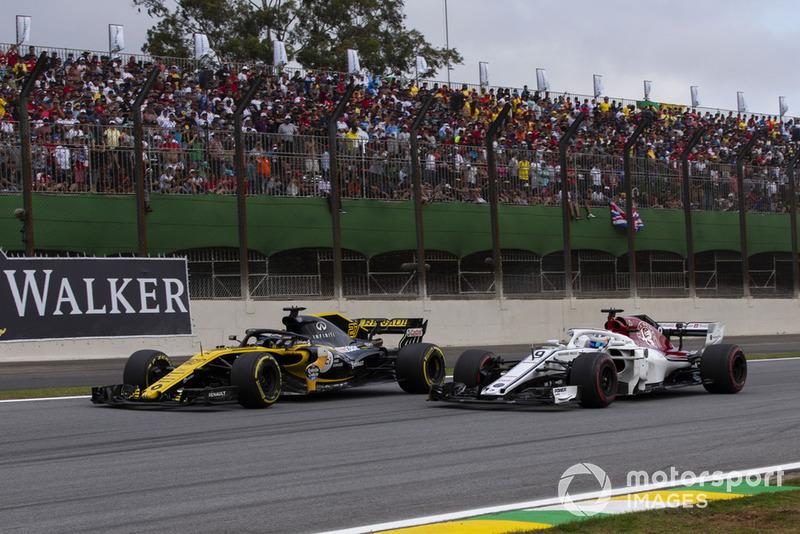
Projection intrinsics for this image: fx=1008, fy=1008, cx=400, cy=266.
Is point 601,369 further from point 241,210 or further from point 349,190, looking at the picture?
point 349,190

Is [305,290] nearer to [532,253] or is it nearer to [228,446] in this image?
[532,253]

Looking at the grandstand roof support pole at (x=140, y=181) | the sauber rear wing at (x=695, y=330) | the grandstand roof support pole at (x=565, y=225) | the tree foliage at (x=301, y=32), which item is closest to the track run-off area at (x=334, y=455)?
the sauber rear wing at (x=695, y=330)

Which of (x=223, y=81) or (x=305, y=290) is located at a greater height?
(x=223, y=81)

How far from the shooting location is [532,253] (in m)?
26.5

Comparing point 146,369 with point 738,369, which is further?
point 738,369

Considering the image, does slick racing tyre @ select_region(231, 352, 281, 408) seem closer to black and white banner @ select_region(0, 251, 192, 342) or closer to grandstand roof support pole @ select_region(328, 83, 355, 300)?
black and white banner @ select_region(0, 251, 192, 342)

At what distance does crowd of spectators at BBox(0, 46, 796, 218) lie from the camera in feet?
67.4

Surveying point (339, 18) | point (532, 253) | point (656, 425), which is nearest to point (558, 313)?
point (532, 253)

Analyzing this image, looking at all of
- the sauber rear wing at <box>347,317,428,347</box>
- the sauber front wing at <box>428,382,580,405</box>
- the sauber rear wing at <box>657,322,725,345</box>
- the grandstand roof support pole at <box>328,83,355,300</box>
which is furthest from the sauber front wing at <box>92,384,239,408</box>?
the grandstand roof support pole at <box>328,83,355,300</box>

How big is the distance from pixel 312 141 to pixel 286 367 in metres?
10.6

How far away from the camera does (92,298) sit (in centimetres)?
1978

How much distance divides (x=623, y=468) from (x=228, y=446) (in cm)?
364

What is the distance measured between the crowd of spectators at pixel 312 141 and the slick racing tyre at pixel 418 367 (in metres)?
9.00

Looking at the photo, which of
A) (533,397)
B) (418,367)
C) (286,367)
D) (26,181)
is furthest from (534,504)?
(26,181)
